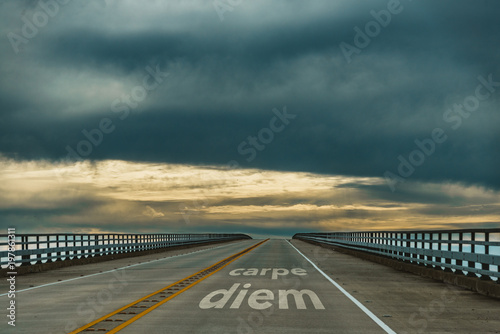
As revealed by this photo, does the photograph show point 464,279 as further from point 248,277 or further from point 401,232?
point 401,232

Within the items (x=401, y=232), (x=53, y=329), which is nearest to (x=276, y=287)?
(x=53, y=329)

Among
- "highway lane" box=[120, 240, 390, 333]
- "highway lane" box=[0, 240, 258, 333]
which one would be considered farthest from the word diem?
"highway lane" box=[0, 240, 258, 333]

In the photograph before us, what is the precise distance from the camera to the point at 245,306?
13.0 metres

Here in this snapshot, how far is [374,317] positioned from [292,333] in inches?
100

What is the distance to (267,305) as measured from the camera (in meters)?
13.2

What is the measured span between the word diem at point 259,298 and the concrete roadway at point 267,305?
0.07ft

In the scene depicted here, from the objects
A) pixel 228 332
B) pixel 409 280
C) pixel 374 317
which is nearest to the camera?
pixel 228 332

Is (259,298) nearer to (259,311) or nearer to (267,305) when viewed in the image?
(267,305)

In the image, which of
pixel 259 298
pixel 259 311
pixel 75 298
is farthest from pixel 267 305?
pixel 75 298

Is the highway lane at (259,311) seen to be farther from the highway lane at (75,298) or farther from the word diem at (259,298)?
the highway lane at (75,298)

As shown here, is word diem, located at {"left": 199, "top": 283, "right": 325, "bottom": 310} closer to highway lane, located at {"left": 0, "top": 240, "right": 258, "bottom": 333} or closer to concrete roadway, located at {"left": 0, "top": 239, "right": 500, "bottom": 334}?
concrete roadway, located at {"left": 0, "top": 239, "right": 500, "bottom": 334}

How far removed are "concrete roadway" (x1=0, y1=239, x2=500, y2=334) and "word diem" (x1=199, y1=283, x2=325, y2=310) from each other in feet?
0.07

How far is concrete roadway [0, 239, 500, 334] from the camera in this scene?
1048 cm

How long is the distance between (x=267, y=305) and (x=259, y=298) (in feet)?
4.28
